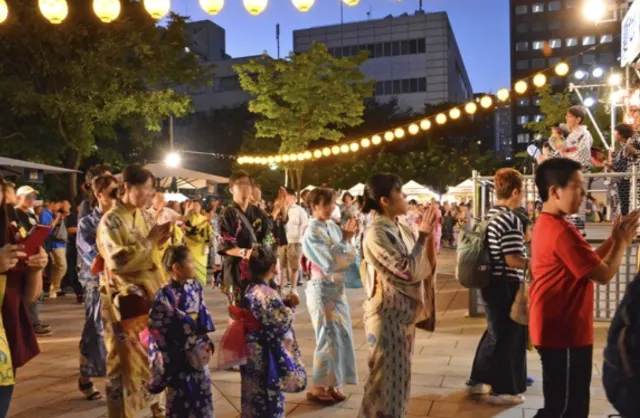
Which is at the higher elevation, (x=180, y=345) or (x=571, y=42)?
(x=571, y=42)

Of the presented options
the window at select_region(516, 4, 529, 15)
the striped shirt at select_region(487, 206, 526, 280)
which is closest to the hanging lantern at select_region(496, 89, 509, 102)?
the striped shirt at select_region(487, 206, 526, 280)

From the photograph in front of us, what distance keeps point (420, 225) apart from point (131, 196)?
81.0 inches

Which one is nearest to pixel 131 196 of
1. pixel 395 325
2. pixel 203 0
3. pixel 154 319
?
pixel 154 319

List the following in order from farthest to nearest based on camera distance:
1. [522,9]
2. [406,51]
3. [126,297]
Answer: [522,9]
[406,51]
[126,297]

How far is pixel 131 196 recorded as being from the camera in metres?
4.12

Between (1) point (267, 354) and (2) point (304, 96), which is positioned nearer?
(1) point (267, 354)

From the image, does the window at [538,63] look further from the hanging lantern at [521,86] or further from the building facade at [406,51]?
the hanging lantern at [521,86]

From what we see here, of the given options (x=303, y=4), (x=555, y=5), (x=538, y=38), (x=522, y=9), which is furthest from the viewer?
(x=522, y=9)

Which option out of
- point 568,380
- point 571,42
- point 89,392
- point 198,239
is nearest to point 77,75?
point 198,239

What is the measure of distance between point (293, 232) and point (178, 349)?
7.97m

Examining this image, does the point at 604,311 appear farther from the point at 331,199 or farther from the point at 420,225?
the point at 420,225

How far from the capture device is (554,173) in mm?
3354

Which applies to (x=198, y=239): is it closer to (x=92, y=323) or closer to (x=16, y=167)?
(x=16, y=167)

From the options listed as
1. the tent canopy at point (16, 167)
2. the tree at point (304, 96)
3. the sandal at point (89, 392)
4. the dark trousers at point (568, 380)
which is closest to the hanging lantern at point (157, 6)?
the tent canopy at point (16, 167)
